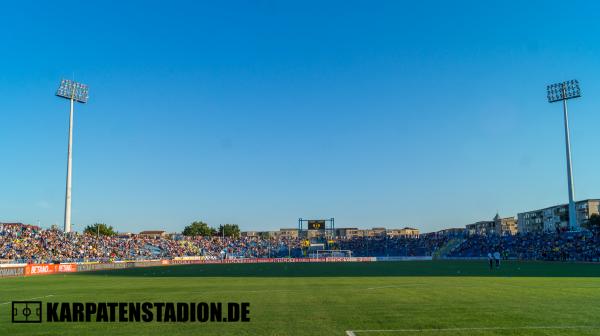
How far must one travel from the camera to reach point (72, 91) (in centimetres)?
8775

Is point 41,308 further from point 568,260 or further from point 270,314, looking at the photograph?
point 568,260

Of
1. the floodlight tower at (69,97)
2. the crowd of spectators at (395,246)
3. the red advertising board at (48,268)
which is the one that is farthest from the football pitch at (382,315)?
the crowd of spectators at (395,246)

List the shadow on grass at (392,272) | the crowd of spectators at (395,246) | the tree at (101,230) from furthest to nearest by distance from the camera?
1. the tree at (101,230)
2. the crowd of spectators at (395,246)
3. the shadow on grass at (392,272)

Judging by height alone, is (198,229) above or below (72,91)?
below

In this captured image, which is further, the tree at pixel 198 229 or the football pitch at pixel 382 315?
the tree at pixel 198 229

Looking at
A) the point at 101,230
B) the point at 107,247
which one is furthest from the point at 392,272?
the point at 101,230

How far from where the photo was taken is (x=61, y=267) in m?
55.3

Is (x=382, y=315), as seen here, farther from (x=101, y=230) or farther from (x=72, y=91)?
(x=101, y=230)

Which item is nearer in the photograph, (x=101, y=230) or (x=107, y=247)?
(x=107, y=247)

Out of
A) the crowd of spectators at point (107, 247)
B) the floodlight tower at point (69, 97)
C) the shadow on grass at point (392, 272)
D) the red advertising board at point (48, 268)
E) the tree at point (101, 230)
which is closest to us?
the shadow on grass at point (392, 272)

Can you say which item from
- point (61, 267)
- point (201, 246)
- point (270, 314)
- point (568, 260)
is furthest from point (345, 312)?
point (201, 246)

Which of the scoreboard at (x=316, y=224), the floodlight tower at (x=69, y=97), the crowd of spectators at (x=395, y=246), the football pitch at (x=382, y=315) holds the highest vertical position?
the floodlight tower at (x=69, y=97)

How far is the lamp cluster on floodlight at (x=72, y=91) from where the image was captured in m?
86.6

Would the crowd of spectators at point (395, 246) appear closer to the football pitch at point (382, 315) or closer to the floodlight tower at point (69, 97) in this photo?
the floodlight tower at point (69, 97)
